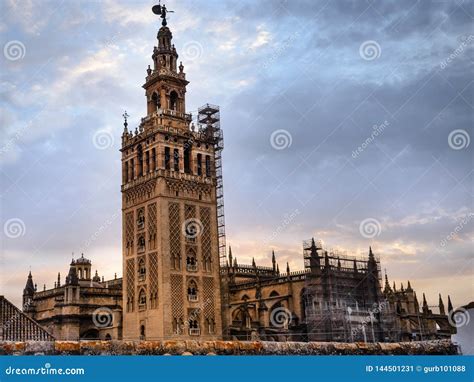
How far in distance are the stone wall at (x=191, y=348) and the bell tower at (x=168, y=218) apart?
34.1m

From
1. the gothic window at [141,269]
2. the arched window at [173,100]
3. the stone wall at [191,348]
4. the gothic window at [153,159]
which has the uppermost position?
the arched window at [173,100]

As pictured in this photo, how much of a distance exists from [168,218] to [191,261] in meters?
5.38

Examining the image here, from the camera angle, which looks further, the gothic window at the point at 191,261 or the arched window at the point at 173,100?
the arched window at the point at 173,100

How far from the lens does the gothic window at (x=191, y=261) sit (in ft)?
227

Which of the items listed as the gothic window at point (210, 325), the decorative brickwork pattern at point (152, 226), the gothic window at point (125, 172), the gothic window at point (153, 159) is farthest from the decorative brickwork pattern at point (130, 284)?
the gothic window at point (153, 159)

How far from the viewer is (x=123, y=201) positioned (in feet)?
244

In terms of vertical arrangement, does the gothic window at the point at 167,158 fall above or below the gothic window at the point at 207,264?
above

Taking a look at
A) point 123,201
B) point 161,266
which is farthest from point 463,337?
point 123,201

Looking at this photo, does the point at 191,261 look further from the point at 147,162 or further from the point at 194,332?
the point at 147,162

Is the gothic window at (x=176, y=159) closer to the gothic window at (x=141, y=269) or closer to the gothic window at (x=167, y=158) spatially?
the gothic window at (x=167, y=158)

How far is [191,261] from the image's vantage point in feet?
229

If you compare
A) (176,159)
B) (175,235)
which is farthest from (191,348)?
(176,159)
